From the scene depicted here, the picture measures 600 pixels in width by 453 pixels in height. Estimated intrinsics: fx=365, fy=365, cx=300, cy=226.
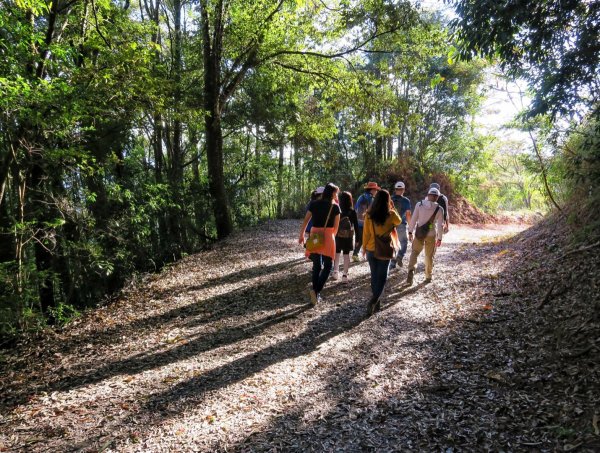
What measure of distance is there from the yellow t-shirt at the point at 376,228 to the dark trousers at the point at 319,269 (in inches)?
32.0

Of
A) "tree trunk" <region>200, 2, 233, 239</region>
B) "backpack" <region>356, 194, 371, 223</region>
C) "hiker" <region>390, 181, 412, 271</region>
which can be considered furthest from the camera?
"tree trunk" <region>200, 2, 233, 239</region>

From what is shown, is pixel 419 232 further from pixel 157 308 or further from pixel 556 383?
pixel 157 308

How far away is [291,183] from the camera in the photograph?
881 inches

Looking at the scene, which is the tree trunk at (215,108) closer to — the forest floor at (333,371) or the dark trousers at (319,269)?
the forest floor at (333,371)

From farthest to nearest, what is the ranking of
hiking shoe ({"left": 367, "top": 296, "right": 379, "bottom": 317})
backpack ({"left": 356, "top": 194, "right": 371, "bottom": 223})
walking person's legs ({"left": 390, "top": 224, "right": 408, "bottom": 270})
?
1. walking person's legs ({"left": 390, "top": 224, "right": 408, "bottom": 270})
2. backpack ({"left": 356, "top": 194, "right": 371, "bottom": 223})
3. hiking shoe ({"left": 367, "top": 296, "right": 379, "bottom": 317})

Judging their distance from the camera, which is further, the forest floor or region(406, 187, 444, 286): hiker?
region(406, 187, 444, 286): hiker

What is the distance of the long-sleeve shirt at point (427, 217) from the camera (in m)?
6.70

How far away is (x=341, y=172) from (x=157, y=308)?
16.0 meters

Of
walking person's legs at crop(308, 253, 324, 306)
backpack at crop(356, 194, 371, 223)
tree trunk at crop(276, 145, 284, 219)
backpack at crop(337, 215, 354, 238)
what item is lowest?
walking person's legs at crop(308, 253, 324, 306)

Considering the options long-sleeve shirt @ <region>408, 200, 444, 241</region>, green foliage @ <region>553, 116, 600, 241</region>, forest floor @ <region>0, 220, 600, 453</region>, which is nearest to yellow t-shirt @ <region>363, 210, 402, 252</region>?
forest floor @ <region>0, 220, 600, 453</region>

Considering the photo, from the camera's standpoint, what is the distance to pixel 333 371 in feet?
13.9

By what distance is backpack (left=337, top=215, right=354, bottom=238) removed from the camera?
7289 millimetres

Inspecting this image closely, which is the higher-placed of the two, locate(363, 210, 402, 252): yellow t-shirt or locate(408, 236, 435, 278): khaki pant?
locate(363, 210, 402, 252): yellow t-shirt

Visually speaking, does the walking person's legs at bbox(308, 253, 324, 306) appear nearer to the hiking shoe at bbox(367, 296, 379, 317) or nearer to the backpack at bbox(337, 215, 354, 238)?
the hiking shoe at bbox(367, 296, 379, 317)
